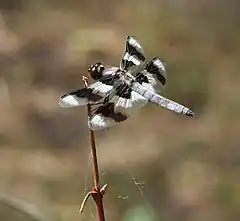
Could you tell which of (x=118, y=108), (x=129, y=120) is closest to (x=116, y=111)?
(x=118, y=108)

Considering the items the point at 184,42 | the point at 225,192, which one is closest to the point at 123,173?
the point at 225,192

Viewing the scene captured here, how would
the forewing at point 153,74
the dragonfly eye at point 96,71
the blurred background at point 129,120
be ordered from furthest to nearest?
the blurred background at point 129,120
the forewing at point 153,74
the dragonfly eye at point 96,71

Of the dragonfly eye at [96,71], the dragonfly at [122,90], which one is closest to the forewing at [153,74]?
the dragonfly at [122,90]

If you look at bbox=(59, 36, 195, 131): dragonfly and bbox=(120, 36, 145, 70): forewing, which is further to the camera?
bbox=(120, 36, 145, 70): forewing

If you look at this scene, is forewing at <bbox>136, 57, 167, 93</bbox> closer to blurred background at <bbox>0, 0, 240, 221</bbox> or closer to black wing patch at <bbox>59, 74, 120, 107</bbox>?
black wing patch at <bbox>59, 74, 120, 107</bbox>

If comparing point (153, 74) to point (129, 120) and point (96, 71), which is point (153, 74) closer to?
point (96, 71)

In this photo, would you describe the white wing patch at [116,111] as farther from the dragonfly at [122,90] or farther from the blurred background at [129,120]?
the blurred background at [129,120]

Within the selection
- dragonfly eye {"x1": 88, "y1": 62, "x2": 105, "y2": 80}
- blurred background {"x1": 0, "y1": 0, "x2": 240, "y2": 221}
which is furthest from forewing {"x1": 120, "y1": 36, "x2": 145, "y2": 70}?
blurred background {"x1": 0, "y1": 0, "x2": 240, "y2": 221}
